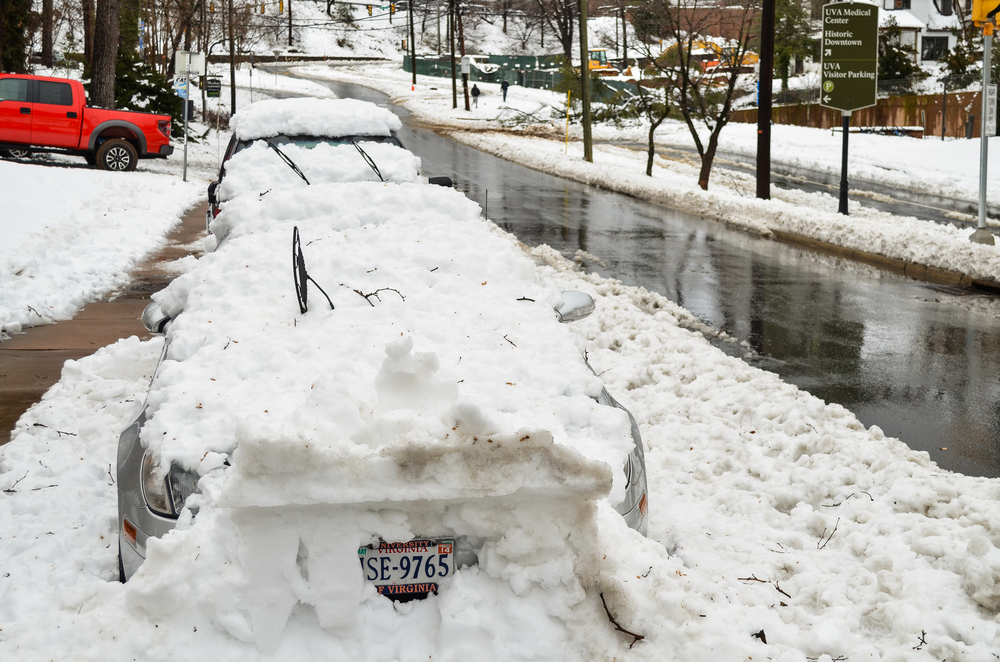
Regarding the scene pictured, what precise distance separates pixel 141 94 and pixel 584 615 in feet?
94.7

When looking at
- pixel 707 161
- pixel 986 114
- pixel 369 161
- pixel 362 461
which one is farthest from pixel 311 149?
pixel 707 161

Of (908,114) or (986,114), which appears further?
(908,114)

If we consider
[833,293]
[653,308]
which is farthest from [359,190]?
[833,293]

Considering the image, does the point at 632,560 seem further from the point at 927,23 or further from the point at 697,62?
the point at 927,23

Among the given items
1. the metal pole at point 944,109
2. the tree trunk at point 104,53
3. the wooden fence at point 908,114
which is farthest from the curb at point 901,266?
the metal pole at point 944,109

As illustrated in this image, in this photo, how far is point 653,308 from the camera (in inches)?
367

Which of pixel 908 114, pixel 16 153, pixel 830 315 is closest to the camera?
pixel 830 315

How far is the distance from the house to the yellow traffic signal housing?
5943 cm

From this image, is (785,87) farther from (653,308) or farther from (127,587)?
(127,587)

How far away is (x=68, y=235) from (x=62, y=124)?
34.3 ft

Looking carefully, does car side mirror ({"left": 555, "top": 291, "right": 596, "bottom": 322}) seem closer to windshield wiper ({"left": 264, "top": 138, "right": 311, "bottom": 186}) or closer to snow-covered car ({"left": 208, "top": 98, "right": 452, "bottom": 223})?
snow-covered car ({"left": 208, "top": 98, "right": 452, "bottom": 223})

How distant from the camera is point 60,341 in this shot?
768 centimetres

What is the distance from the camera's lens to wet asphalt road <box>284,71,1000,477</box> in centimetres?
656

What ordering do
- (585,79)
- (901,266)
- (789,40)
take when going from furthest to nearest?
(789,40) < (585,79) < (901,266)
